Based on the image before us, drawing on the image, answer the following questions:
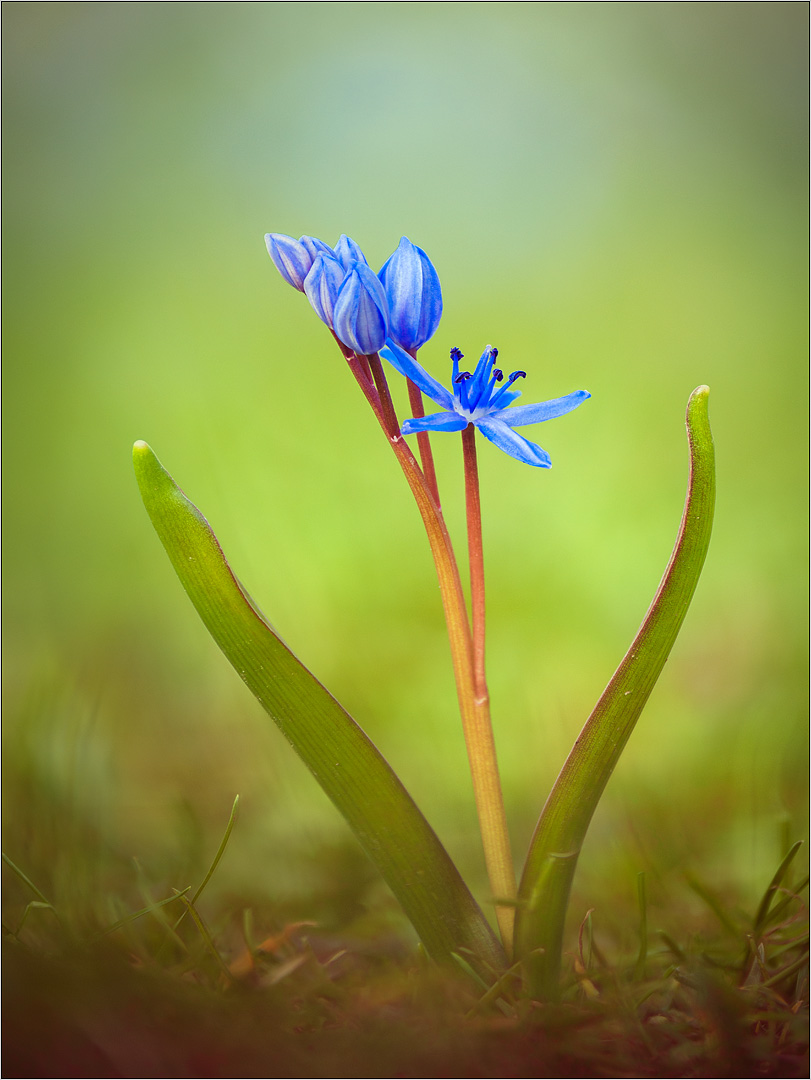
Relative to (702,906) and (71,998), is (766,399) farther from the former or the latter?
(71,998)

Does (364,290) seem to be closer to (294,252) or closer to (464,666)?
(294,252)

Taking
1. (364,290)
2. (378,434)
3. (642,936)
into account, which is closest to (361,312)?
(364,290)

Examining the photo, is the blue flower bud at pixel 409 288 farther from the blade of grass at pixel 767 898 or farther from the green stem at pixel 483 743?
the blade of grass at pixel 767 898

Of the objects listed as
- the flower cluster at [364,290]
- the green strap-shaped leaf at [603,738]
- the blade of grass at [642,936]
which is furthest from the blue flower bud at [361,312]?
the blade of grass at [642,936]

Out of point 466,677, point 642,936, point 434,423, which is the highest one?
point 434,423

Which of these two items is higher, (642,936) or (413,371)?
(413,371)

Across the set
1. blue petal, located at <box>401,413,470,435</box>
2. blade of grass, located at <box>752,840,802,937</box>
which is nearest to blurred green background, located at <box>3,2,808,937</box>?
blade of grass, located at <box>752,840,802,937</box>

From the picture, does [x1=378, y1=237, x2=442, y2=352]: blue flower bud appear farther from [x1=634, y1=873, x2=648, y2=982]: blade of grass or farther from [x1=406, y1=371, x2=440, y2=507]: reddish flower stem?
[x1=634, y1=873, x2=648, y2=982]: blade of grass
